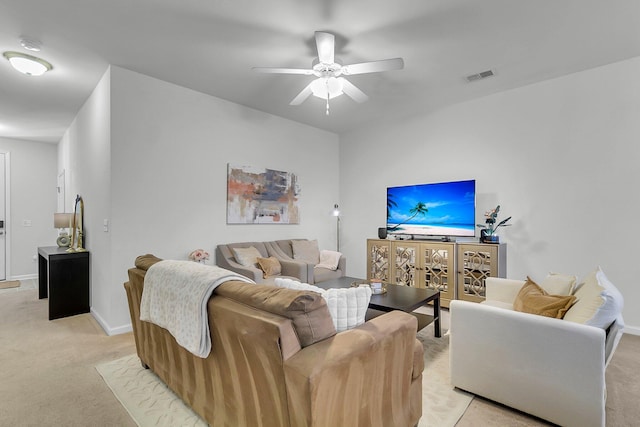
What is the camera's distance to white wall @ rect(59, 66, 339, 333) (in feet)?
10.6

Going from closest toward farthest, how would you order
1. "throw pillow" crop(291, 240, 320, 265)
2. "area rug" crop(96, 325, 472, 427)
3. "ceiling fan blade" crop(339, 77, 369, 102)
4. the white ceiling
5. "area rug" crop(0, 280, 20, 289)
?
"area rug" crop(96, 325, 472, 427) → the white ceiling → "ceiling fan blade" crop(339, 77, 369, 102) → "throw pillow" crop(291, 240, 320, 265) → "area rug" crop(0, 280, 20, 289)

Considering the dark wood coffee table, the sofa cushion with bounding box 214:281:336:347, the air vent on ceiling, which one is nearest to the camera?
the sofa cushion with bounding box 214:281:336:347

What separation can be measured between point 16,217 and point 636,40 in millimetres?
9244

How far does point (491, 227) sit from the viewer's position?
3.92 metres

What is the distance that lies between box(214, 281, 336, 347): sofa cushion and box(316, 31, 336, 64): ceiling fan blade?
6.63 ft

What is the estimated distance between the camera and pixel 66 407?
1.98 meters

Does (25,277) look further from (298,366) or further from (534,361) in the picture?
(534,361)

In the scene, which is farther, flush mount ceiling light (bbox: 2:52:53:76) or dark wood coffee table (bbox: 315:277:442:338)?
flush mount ceiling light (bbox: 2:52:53:76)

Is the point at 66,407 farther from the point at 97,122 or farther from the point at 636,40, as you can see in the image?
the point at 636,40

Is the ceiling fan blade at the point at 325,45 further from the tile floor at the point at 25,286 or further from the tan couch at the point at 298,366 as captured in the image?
the tile floor at the point at 25,286

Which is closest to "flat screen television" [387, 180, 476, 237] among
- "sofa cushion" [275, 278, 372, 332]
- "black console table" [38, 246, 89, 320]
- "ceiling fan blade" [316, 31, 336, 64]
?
"ceiling fan blade" [316, 31, 336, 64]

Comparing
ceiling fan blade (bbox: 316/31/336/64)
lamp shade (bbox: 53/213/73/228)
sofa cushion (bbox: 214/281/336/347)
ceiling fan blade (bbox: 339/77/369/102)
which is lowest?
sofa cushion (bbox: 214/281/336/347)

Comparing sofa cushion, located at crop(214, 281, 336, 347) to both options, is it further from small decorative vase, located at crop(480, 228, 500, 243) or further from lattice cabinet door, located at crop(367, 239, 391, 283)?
lattice cabinet door, located at crop(367, 239, 391, 283)

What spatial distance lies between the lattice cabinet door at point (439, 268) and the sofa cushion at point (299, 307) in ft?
9.62
